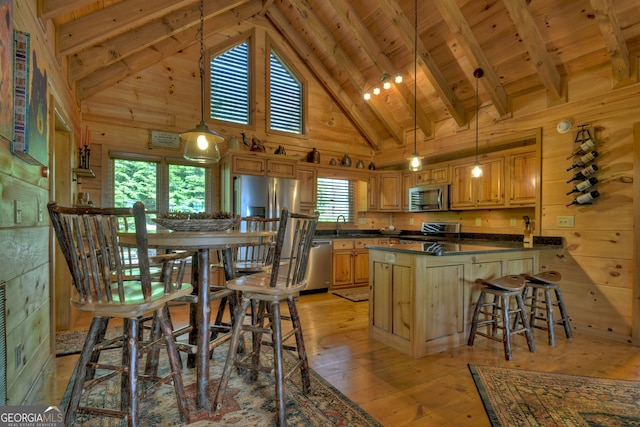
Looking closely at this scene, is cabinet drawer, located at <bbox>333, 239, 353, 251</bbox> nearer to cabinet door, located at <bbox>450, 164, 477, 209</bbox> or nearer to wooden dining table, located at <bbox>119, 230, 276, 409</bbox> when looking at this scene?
cabinet door, located at <bbox>450, 164, 477, 209</bbox>

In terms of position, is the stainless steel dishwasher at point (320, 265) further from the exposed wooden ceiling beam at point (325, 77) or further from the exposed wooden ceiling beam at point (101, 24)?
the exposed wooden ceiling beam at point (101, 24)

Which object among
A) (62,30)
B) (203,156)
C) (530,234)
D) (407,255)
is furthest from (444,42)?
(62,30)

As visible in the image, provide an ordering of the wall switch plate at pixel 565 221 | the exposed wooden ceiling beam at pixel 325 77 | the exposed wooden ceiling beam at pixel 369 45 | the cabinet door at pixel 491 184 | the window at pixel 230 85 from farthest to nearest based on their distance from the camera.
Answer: the exposed wooden ceiling beam at pixel 325 77 < the window at pixel 230 85 < the exposed wooden ceiling beam at pixel 369 45 < the cabinet door at pixel 491 184 < the wall switch plate at pixel 565 221

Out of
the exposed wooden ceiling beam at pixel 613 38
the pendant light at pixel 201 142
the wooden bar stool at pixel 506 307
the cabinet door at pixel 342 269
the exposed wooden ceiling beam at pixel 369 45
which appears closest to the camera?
the pendant light at pixel 201 142

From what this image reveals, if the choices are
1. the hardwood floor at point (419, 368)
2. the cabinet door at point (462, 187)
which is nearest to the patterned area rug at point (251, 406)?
the hardwood floor at point (419, 368)

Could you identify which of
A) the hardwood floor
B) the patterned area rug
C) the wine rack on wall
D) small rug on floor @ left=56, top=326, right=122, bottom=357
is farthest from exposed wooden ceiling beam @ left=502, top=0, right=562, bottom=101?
small rug on floor @ left=56, top=326, right=122, bottom=357

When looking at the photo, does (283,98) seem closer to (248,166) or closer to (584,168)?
(248,166)

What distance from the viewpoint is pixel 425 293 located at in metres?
2.70

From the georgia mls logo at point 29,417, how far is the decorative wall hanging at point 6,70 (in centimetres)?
130

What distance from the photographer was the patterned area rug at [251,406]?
177 centimetres

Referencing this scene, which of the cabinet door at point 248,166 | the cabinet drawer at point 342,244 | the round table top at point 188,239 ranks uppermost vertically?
the cabinet door at point 248,166

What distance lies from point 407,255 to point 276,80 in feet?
13.8

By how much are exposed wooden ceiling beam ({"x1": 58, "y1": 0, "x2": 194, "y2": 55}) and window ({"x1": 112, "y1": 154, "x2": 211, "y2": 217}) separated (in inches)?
69.1

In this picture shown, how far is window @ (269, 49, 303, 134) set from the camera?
5.52 meters
